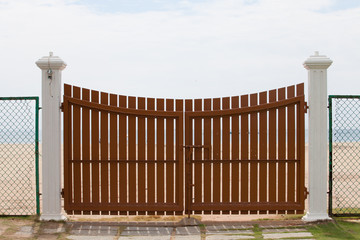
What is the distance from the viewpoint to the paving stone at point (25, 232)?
6195 mm

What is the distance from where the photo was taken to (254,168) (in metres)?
6.88

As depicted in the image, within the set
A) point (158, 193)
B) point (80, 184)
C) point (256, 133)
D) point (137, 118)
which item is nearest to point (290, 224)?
point (256, 133)

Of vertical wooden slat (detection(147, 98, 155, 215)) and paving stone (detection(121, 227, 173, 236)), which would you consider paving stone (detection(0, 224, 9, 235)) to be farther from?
vertical wooden slat (detection(147, 98, 155, 215))

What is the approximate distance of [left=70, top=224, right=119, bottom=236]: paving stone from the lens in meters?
6.37

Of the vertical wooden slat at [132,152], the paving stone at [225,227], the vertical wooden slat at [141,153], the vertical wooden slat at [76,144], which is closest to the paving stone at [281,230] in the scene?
the paving stone at [225,227]

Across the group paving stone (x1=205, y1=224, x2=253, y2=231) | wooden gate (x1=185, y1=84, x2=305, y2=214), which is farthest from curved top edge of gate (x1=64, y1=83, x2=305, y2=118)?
paving stone (x1=205, y1=224, x2=253, y2=231)

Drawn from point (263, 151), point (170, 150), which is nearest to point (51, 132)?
point (170, 150)

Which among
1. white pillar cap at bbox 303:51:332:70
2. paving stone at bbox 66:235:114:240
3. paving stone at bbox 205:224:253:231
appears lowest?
paving stone at bbox 66:235:114:240

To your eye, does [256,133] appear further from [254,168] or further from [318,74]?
[318,74]

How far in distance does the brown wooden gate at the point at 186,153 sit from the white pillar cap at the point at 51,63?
0.41 m

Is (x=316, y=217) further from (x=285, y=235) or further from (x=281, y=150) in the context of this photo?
(x=281, y=150)

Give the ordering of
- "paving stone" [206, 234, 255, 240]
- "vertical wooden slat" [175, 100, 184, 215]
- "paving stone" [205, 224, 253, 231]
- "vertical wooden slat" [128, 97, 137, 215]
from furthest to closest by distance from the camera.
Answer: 1. "vertical wooden slat" [128, 97, 137, 215]
2. "vertical wooden slat" [175, 100, 184, 215]
3. "paving stone" [205, 224, 253, 231]
4. "paving stone" [206, 234, 255, 240]

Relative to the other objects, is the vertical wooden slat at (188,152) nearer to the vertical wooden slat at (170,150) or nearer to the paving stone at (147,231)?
the vertical wooden slat at (170,150)

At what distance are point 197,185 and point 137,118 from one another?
138cm
